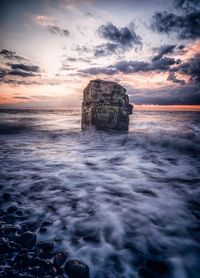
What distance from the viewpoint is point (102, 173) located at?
19.4ft

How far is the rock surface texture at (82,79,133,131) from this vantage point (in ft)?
45.1

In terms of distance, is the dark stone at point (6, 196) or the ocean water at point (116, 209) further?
the dark stone at point (6, 196)

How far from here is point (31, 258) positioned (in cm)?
234

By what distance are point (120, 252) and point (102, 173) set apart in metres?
3.36

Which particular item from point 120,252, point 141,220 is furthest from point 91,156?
point 120,252

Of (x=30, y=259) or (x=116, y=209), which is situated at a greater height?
(x=30, y=259)

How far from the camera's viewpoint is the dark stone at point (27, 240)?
2.57 meters

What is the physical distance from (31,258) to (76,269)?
562mm

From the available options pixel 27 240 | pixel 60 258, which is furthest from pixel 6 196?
pixel 60 258

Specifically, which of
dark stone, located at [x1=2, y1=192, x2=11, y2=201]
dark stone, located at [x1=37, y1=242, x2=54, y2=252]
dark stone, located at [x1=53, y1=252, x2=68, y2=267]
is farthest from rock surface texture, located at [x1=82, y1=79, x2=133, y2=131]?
dark stone, located at [x1=53, y1=252, x2=68, y2=267]

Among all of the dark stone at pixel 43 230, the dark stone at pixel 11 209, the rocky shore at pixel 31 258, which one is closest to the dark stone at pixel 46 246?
the rocky shore at pixel 31 258

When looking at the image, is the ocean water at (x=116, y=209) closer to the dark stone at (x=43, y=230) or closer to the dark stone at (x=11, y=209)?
the dark stone at (x=43, y=230)

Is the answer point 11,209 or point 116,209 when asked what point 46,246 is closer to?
point 11,209

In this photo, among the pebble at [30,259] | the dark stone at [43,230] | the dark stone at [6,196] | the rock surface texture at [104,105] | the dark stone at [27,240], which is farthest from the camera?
the rock surface texture at [104,105]
